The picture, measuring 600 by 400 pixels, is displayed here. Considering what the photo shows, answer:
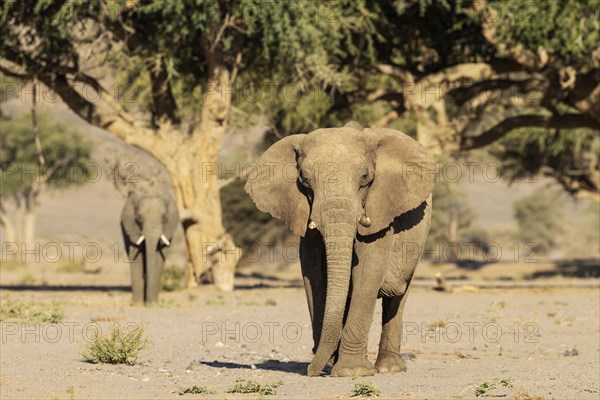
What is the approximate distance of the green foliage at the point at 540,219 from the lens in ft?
281

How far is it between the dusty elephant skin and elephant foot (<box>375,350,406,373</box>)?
0.67 metres

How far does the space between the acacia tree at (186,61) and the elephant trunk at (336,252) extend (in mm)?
15770

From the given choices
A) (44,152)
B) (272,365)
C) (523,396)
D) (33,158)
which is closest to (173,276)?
(272,365)

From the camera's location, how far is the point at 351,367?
11.2 m

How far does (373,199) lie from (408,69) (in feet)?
70.2

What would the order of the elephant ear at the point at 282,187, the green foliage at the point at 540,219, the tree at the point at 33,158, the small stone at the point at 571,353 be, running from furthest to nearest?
the green foliage at the point at 540,219, the tree at the point at 33,158, the small stone at the point at 571,353, the elephant ear at the point at 282,187

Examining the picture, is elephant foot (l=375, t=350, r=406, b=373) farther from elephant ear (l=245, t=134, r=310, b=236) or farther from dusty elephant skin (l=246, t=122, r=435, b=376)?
elephant ear (l=245, t=134, r=310, b=236)

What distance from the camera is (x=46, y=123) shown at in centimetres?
6000

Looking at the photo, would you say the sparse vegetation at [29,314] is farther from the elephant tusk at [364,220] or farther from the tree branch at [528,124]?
the tree branch at [528,124]

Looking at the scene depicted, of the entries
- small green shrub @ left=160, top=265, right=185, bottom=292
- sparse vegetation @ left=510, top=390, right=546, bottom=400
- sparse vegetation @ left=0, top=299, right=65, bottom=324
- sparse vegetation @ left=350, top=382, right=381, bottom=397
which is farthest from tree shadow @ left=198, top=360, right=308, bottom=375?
small green shrub @ left=160, top=265, right=185, bottom=292

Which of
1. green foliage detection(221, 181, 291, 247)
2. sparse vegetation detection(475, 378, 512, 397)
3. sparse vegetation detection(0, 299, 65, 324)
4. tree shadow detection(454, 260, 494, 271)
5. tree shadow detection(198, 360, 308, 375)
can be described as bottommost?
sparse vegetation detection(475, 378, 512, 397)

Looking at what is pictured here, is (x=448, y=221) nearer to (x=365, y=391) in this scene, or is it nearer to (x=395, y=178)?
(x=395, y=178)

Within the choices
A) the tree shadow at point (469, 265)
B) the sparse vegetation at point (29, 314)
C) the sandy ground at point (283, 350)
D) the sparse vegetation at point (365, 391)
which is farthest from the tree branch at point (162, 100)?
the tree shadow at point (469, 265)

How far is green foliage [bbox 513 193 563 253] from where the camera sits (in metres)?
85.6
